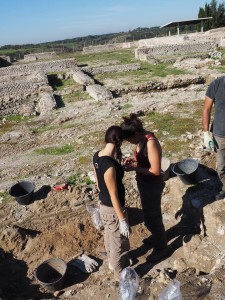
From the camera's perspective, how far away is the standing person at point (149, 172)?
Result: 12.1 ft

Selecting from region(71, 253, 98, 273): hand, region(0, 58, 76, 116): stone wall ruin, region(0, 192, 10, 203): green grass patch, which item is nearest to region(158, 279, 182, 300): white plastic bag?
region(71, 253, 98, 273): hand

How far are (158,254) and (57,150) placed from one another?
16.4 ft

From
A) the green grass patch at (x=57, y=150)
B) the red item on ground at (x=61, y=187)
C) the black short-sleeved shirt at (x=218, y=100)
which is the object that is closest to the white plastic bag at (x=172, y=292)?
the black short-sleeved shirt at (x=218, y=100)

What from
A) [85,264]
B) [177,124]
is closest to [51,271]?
[85,264]

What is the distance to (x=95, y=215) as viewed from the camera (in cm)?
550

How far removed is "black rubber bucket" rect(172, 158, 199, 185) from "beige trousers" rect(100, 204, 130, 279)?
198 centimetres

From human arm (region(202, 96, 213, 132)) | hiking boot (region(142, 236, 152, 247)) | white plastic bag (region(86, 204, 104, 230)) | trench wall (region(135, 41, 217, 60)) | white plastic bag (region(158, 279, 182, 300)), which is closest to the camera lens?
white plastic bag (region(158, 279, 182, 300))

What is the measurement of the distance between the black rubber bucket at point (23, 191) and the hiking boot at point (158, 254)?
2654 millimetres

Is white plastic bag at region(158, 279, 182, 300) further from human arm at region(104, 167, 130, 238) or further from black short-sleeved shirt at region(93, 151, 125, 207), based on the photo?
black short-sleeved shirt at region(93, 151, 125, 207)

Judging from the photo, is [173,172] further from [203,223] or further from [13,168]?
[13,168]

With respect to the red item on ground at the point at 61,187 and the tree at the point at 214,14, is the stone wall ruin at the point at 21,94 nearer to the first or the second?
the red item on ground at the point at 61,187

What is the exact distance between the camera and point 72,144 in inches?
364

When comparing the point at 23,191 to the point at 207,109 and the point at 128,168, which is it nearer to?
the point at 128,168

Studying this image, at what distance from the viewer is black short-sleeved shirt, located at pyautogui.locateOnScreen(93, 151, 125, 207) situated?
352 centimetres
